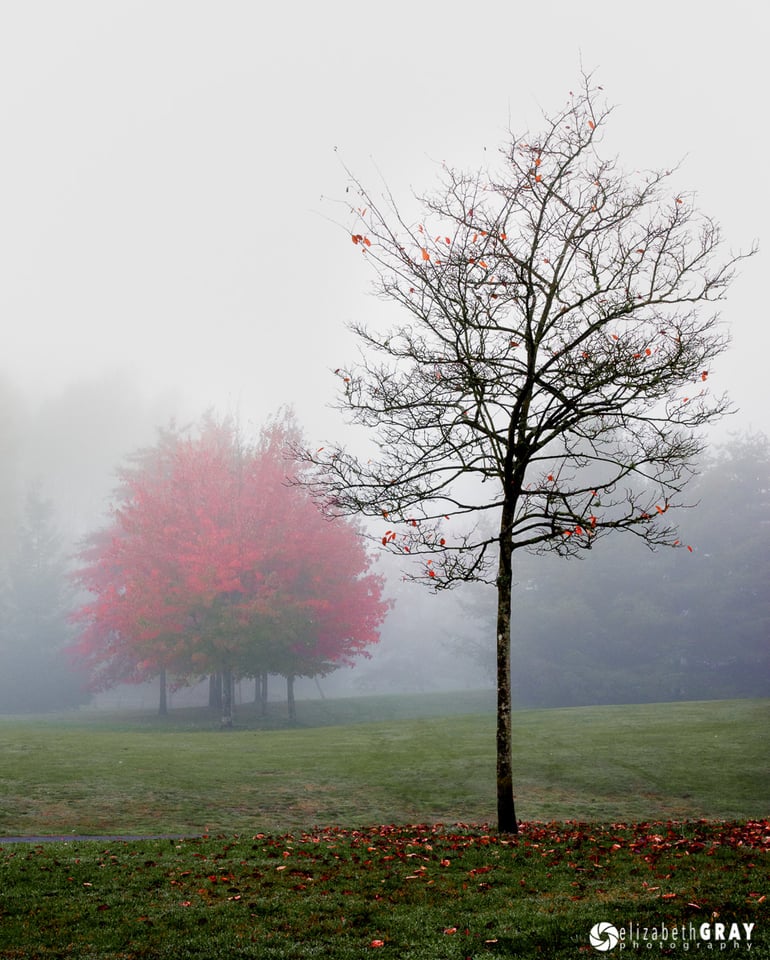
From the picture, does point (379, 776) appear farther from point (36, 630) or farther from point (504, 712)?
point (36, 630)

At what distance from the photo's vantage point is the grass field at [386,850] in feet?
22.7

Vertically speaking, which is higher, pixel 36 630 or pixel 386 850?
pixel 36 630

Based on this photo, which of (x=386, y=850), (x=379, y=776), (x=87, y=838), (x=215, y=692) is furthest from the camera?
(x=215, y=692)

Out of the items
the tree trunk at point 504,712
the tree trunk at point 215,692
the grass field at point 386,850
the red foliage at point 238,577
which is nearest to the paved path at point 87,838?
the grass field at point 386,850

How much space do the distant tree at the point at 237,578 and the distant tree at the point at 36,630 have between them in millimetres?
21415

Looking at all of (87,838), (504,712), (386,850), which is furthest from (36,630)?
(386,850)

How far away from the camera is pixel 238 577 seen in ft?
106

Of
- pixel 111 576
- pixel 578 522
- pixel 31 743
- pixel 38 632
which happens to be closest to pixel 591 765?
pixel 578 522

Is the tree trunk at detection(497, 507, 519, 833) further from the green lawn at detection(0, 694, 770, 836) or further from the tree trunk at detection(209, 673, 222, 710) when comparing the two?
the tree trunk at detection(209, 673, 222, 710)

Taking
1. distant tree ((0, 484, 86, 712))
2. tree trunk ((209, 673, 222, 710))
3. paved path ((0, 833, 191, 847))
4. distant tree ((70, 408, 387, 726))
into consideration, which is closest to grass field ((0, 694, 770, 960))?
paved path ((0, 833, 191, 847))

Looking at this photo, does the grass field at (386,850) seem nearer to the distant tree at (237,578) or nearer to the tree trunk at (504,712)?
the tree trunk at (504,712)

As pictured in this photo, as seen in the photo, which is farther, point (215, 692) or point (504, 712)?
point (215, 692)

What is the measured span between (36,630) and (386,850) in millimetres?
53159

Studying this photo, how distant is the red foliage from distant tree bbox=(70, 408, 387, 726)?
5 centimetres
